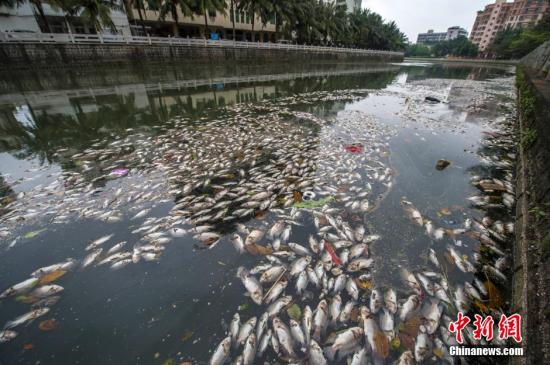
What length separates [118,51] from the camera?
701 inches

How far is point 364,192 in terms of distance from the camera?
4121 millimetres

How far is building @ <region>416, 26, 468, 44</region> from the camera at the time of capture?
138 meters

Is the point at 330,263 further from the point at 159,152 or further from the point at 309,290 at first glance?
the point at 159,152

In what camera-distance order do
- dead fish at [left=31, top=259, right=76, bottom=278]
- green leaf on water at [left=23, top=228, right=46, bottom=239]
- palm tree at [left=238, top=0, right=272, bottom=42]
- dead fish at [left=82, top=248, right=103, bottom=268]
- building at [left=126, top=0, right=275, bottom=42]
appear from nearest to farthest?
dead fish at [left=31, top=259, right=76, bottom=278], dead fish at [left=82, top=248, right=103, bottom=268], green leaf on water at [left=23, top=228, right=46, bottom=239], palm tree at [left=238, top=0, right=272, bottom=42], building at [left=126, top=0, right=275, bottom=42]

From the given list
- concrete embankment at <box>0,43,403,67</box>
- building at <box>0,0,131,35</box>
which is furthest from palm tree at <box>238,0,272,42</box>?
building at <box>0,0,131,35</box>

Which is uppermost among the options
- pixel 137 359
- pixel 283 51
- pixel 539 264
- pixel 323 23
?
pixel 323 23

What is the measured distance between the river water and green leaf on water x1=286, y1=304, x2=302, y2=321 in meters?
0.01

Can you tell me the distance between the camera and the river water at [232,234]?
2092mm

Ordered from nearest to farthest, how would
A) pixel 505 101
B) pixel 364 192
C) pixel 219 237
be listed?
1. pixel 219 237
2. pixel 364 192
3. pixel 505 101

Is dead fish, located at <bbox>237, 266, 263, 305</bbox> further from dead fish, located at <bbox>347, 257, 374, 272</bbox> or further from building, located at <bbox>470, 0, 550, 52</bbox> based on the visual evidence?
→ building, located at <bbox>470, 0, 550, 52</bbox>

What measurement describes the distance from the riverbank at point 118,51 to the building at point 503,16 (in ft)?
348

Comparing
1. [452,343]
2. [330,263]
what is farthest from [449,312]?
[330,263]

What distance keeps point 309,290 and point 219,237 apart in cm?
143

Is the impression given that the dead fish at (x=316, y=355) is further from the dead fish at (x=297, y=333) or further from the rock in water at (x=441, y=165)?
the rock in water at (x=441, y=165)
